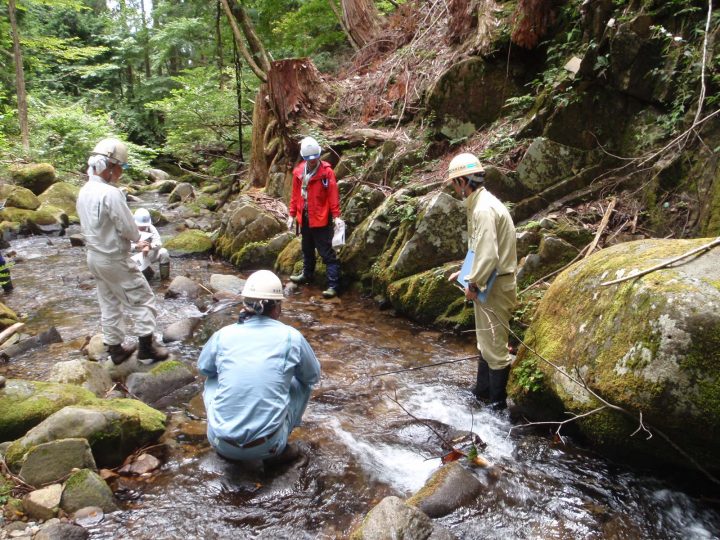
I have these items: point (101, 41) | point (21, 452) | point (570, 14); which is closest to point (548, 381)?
point (21, 452)

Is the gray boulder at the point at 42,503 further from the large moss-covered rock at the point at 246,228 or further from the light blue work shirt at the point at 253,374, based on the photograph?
the large moss-covered rock at the point at 246,228

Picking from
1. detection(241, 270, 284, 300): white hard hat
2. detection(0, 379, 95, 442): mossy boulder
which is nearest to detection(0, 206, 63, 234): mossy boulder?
detection(0, 379, 95, 442): mossy boulder

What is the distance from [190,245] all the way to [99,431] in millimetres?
7917

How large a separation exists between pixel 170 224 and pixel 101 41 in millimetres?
19503

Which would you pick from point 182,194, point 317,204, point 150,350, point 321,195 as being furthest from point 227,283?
point 182,194

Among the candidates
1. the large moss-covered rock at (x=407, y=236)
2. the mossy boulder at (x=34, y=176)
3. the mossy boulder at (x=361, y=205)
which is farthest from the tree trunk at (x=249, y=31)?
the mossy boulder at (x=34, y=176)

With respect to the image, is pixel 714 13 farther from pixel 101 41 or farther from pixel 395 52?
pixel 101 41

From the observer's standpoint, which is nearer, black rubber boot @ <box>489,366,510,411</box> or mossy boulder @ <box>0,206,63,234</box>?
black rubber boot @ <box>489,366,510,411</box>

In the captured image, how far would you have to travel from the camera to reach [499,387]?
15.0ft

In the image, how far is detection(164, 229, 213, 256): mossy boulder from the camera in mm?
11008

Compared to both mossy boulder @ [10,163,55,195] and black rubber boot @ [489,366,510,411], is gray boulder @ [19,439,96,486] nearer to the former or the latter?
Answer: black rubber boot @ [489,366,510,411]

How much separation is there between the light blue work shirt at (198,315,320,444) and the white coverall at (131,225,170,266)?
516cm

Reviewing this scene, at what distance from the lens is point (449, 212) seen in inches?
276

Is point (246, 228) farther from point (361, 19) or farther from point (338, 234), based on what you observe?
point (361, 19)
